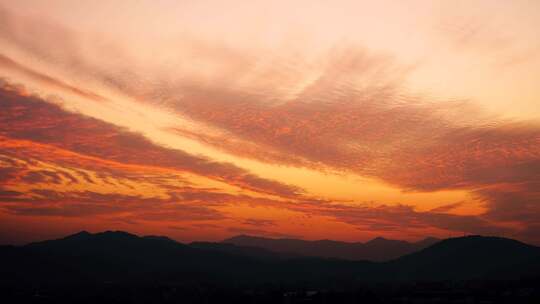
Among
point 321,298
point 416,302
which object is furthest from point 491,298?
point 321,298

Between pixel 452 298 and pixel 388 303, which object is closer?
pixel 388 303

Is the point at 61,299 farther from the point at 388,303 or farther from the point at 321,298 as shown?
the point at 388,303

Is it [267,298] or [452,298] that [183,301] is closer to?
[267,298]

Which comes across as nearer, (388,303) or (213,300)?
(388,303)

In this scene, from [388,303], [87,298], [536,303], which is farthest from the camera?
[87,298]

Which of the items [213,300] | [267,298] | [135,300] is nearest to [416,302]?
[267,298]

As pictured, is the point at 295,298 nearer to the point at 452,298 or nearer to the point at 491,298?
the point at 452,298

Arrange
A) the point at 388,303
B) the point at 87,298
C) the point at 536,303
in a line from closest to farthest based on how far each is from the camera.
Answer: the point at 536,303
the point at 388,303
the point at 87,298

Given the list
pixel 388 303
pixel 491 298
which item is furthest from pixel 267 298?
pixel 491 298
